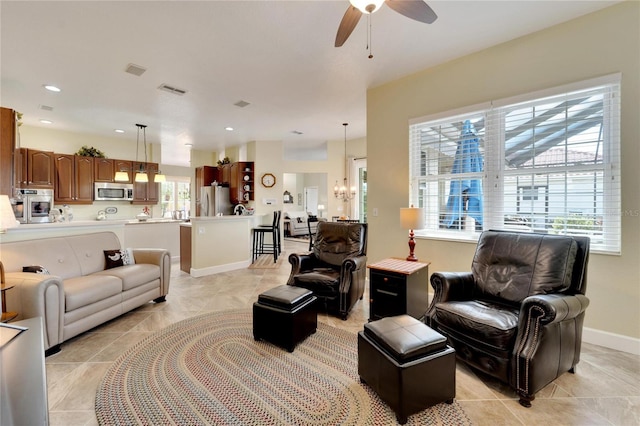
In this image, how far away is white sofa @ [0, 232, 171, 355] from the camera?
7.13 feet

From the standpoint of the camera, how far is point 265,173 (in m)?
6.97

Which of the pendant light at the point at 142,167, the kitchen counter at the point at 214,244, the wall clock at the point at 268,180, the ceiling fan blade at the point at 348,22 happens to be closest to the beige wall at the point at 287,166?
the wall clock at the point at 268,180

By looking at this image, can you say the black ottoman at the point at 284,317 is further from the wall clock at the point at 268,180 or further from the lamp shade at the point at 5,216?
the wall clock at the point at 268,180

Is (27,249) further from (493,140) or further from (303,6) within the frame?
(493,140)

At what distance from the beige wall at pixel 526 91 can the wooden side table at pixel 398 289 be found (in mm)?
694

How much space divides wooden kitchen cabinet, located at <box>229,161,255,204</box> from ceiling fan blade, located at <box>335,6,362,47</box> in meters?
5.31

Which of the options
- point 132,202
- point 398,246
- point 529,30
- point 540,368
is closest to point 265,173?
point 132,202

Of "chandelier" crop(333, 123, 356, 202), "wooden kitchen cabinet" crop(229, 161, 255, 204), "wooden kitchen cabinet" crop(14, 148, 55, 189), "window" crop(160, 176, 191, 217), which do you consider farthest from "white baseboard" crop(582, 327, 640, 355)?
"window" crop(160, 176, 191, 217)

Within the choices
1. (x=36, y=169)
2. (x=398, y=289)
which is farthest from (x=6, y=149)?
(x=398, y=289)

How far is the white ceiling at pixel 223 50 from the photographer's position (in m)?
2.32

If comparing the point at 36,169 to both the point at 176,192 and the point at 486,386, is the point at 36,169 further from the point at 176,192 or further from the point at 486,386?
the point at 486,386

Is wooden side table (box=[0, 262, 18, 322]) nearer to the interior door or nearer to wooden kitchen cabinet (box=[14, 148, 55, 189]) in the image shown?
wooden kitchen cabinet (box=[14, 148, 55, 189])

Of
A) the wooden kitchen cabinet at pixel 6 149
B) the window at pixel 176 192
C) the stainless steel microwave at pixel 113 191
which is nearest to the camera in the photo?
the wooden kitchen cabinet at pixel 6 149

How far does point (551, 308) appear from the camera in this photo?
1650 millimetres
